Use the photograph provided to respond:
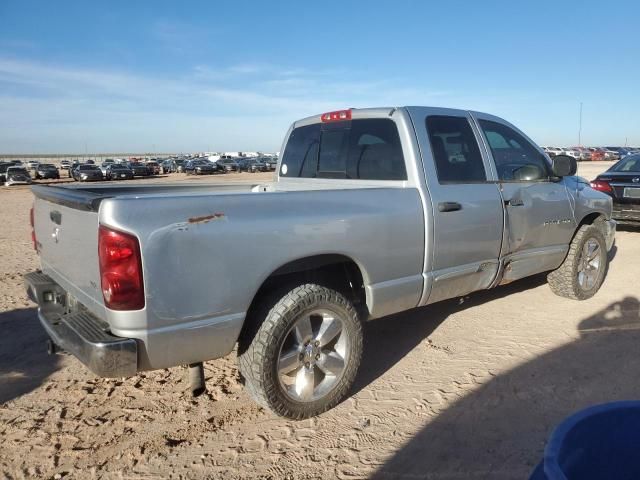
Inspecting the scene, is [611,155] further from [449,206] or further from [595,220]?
[449,206]

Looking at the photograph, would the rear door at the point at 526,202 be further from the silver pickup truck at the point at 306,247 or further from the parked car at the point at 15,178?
the parked car at the point at 15,178

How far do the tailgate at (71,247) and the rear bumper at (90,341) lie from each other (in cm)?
9

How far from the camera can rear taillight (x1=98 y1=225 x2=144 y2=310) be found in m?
2.29

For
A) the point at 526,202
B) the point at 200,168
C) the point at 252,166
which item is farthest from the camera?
the point at 252,166

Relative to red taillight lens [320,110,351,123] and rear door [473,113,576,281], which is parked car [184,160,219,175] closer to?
red taillight lens [320,110,351,123]

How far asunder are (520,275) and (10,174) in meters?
41.3

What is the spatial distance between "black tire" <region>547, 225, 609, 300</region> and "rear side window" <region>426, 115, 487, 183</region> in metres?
1.77

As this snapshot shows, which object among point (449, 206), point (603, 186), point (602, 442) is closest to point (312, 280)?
point (449, 206)

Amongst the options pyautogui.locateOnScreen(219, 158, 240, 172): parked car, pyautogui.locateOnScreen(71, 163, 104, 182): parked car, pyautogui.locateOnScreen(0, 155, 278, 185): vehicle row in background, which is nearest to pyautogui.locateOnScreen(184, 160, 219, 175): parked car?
pyautogui.locateOnScreen(0, 155, 278, 185): vehicle row in background

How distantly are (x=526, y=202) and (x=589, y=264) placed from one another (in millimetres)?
1711

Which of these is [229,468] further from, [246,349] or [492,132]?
[492,132]

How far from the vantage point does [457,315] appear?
16.1ft

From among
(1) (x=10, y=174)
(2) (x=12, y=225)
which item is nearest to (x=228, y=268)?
(2) (x=12, y=225)

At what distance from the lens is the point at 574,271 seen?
5078 mm
